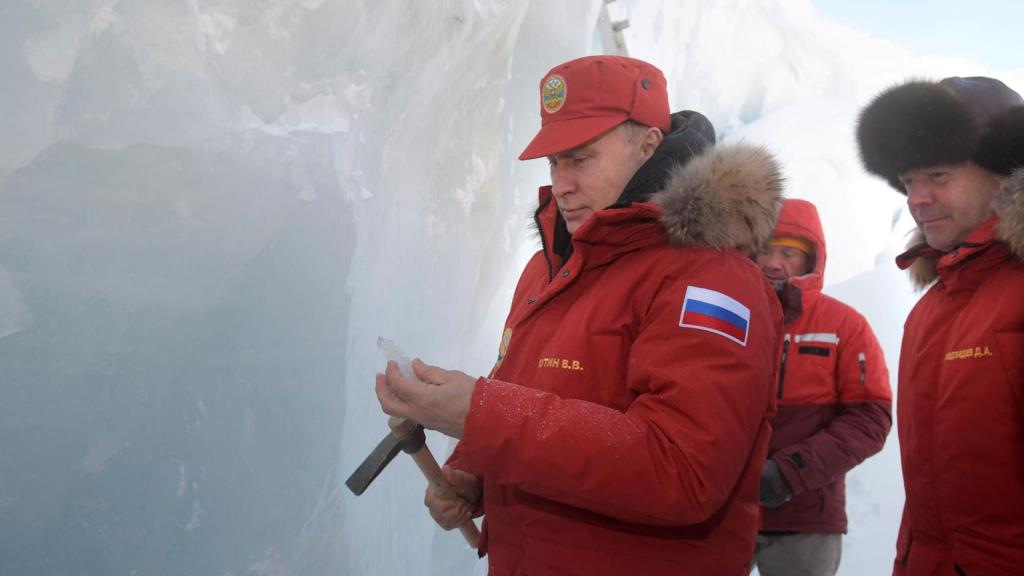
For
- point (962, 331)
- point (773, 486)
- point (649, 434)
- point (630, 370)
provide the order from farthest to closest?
point (773, 486)
point (962, 331)
point (630, 370)
point (649, 434)

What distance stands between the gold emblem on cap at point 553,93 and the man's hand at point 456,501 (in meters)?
0.78

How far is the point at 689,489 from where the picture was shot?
826mm

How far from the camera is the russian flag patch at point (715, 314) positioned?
Result: 2.96 feet

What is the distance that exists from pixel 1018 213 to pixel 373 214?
107 inches

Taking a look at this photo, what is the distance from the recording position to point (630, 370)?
940mm

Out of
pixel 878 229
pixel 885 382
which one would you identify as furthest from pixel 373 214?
pixel 878 229

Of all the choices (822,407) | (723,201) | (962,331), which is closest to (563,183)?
(723,201)

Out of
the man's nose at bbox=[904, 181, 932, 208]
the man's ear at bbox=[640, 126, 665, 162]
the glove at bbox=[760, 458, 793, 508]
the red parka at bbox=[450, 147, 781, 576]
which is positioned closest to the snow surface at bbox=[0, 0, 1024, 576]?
the man's ear at bbox=[640, 126, 665, 162]

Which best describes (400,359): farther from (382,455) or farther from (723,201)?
(723,201)

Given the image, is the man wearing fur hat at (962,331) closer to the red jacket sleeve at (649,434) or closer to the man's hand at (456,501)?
the red jacket sleeve at (649,434)

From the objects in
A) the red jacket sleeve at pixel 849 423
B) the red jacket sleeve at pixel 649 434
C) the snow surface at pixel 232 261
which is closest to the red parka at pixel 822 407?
the red jacket sleeve at pixel 849 423

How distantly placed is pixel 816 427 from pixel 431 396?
1.69 m

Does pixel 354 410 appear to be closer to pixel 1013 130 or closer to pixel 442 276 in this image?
pixel 442 276

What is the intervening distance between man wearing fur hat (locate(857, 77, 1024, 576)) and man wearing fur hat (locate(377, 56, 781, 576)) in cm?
51
